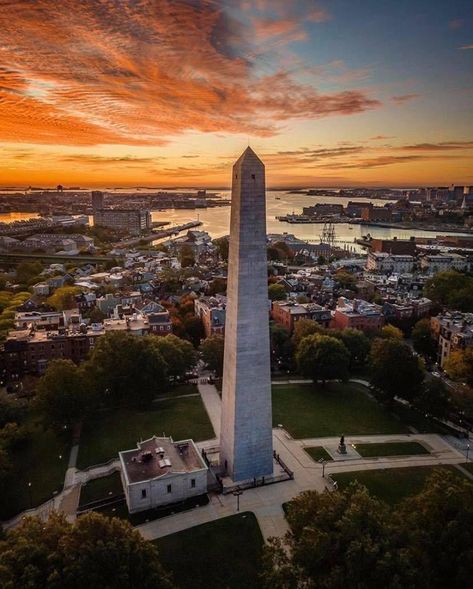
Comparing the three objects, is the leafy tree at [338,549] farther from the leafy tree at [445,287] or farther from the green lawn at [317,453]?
the leafy tree at [445,287]

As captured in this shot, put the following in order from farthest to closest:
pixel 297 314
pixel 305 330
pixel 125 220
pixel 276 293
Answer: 1. pixel 125 220
2. pixel 276 293
3. pixel 297 314
4. pixel 305 330

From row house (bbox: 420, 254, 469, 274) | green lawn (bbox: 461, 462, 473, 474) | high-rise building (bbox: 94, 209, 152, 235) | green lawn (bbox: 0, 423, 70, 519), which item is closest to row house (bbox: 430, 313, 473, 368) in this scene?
green lawn (bbox: 461, 462, 473, 474)

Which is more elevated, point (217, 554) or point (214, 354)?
point (214, 354)

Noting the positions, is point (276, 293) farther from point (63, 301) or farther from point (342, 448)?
point (342, 448)

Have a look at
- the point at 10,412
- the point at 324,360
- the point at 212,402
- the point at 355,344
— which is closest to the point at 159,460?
the point at 212,402

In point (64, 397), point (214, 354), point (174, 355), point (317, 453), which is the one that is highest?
point (64, 397)

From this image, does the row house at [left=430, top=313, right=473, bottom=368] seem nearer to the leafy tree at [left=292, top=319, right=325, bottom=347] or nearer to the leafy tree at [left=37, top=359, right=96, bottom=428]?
the leafy tree at [left=292, top=319, right=325, bottom=347]

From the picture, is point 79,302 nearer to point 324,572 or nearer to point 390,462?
point 390,462

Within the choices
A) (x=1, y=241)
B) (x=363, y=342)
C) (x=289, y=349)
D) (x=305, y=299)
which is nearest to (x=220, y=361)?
(x=289, y=349)
